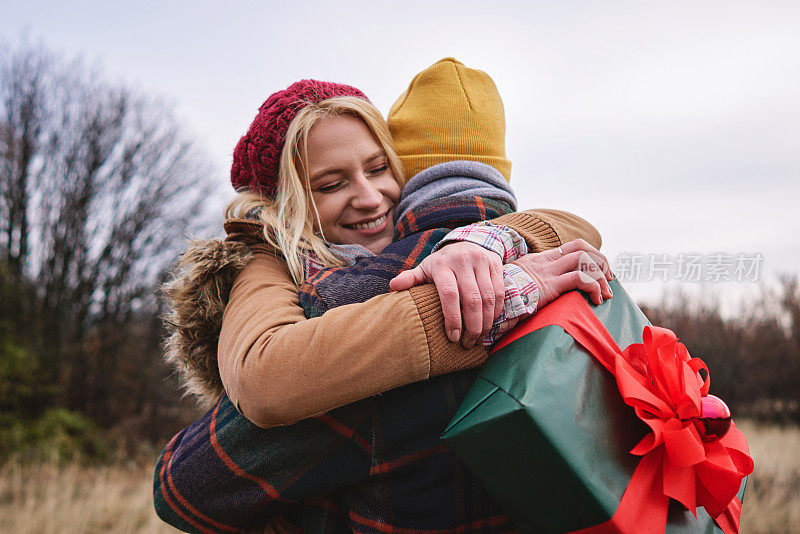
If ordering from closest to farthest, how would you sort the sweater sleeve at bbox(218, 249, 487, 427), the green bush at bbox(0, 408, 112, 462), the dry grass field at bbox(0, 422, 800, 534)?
the sweater sleeve at bbox(218, 249, 487, 427), the dry grass field at bbox(0, 422, 800, 534), the green bush at bbox(0, 408, 112, 462)

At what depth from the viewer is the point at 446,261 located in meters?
1.27

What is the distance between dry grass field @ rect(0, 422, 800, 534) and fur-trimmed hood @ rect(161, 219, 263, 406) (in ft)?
13.8

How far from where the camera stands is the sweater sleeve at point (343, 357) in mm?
1183

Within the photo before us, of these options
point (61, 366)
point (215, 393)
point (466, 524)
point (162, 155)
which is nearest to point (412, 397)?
point (466, 524)

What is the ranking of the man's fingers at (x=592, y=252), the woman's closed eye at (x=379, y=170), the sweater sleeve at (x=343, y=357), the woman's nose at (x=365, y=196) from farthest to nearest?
1. the woman's closed eye at (x=379, y=170)
2. the woman's nose at (x=365, y=196)
3. the man's fingers at (x=592, y=252)
4. the sweater sleeve at (x=343, y=357)

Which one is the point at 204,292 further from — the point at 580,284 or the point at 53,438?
the point at 53,438

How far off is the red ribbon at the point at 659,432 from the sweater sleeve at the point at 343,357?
189 millimetres

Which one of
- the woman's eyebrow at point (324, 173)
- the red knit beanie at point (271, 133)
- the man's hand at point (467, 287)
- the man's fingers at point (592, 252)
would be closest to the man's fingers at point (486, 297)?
the man's hand at point (467, 287)

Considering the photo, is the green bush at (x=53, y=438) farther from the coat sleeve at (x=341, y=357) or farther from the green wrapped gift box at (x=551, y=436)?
the green wrapped gift box at (x=551, y=436)

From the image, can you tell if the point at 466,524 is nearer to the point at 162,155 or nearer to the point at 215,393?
the point at 215,393

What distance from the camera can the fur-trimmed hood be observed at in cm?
171

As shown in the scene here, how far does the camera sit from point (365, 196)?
1902 millimetres

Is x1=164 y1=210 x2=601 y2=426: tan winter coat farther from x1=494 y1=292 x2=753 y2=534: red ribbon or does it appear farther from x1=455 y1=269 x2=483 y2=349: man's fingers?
x1=494 y1=292 x2=753 y2=534: red ribbon

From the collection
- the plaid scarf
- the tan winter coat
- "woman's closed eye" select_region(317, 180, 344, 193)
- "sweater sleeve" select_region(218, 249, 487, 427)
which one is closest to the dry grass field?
the plaid scarf
